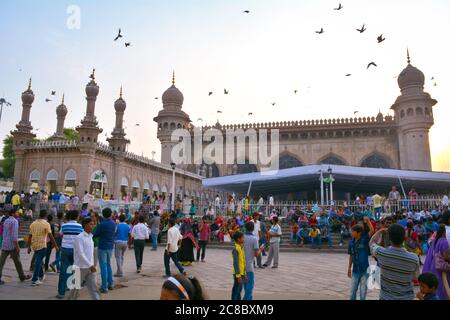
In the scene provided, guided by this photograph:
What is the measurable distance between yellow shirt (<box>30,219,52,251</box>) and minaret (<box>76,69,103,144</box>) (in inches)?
636

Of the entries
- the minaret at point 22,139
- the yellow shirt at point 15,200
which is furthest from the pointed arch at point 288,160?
the yellow shirt at point 15,200

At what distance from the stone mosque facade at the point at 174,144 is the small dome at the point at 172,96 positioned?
94mm

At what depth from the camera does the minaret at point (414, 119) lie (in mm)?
26562

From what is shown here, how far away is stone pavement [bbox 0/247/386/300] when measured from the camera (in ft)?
19.1

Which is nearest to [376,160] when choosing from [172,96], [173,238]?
[172,96]

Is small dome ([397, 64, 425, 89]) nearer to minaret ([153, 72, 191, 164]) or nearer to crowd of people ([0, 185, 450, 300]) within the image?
minaret ([153, 72, 191, 164])

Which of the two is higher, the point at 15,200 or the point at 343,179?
the point at 343,179

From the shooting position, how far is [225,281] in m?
7.07

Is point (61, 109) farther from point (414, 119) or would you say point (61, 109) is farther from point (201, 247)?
point (414, 119)

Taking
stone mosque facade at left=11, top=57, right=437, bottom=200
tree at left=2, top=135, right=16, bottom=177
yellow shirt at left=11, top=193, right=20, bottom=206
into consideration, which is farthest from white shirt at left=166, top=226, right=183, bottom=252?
tree at left=2, top=135, right=16, bottom=177

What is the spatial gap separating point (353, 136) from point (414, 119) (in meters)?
5.14

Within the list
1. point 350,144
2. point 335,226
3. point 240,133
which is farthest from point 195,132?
point 335,226

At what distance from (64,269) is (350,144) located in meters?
28.6

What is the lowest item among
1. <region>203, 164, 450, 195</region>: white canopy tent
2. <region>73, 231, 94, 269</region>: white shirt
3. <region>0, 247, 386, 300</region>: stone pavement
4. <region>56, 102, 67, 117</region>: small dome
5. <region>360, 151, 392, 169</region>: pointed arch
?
<region>0, 247, 386, 300</region>: stone pavement
